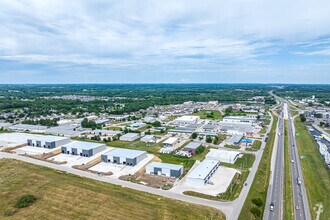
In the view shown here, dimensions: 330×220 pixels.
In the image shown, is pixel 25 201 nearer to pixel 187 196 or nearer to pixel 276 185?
pixel 187 196

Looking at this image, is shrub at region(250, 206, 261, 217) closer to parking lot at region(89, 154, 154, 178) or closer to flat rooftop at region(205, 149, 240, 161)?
flat rooftop at region(205, 149, 240, 161)

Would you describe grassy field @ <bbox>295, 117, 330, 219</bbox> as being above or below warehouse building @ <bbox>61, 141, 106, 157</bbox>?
below

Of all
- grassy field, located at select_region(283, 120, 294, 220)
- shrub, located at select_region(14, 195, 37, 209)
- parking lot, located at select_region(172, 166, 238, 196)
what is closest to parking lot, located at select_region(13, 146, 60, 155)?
shrub, located at select_region(14, 195, 37, 209)

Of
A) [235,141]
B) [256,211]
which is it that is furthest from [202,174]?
[235,141]

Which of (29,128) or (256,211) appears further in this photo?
(29,128)

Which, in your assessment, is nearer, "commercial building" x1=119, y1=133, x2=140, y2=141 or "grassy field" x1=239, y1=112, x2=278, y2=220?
"grassy field" x1=239, y1=112, x2=278, y2=220
